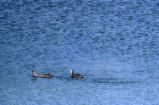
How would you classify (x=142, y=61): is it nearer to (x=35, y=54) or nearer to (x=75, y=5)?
(x=35, y=54)

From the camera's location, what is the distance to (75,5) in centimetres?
2681

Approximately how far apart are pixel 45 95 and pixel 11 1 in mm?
13595

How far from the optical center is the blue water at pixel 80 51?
48.1ft

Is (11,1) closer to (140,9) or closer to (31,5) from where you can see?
(31,5)

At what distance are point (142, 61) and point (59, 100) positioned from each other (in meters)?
5.46

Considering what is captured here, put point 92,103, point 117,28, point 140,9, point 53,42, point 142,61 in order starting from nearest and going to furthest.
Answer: point 92,103
point 142,61
point 53,42
point 117,28
point 140,9

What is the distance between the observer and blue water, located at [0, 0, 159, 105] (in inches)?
577

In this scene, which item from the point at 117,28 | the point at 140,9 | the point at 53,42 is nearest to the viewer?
the point at 53,42

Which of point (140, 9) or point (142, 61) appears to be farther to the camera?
point (140, 9)

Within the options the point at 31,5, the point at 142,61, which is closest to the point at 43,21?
the point at 31,5

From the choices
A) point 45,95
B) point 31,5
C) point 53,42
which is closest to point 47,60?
point 53,42

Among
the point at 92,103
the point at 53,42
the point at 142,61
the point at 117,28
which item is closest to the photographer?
the point at 92,103

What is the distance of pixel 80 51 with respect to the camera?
1953 cm

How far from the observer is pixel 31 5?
26.7 m
